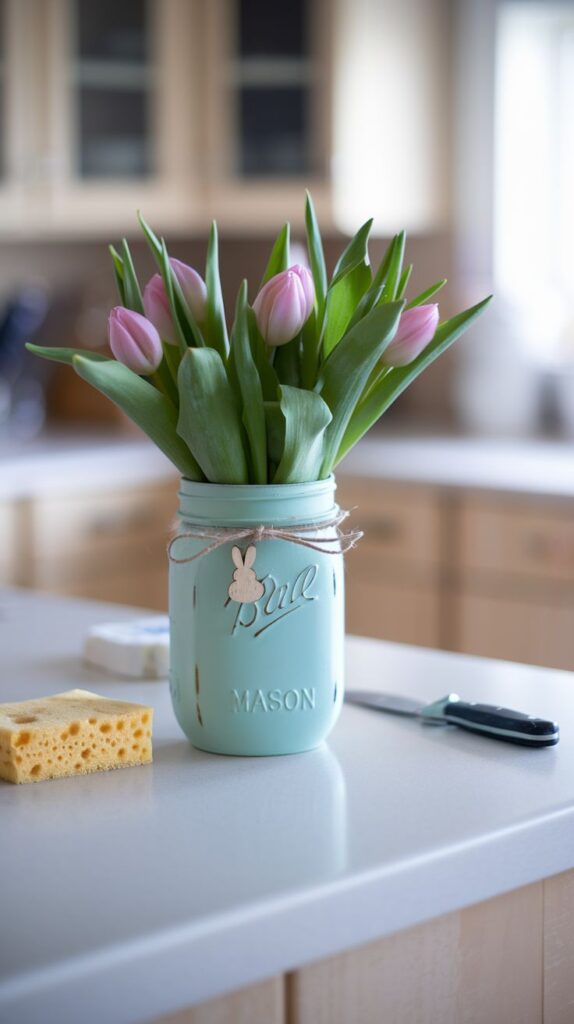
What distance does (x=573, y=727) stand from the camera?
128 centimetres

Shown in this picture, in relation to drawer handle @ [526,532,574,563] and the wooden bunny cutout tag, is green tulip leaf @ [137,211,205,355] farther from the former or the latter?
drawer handle @ [526,532,574,563]

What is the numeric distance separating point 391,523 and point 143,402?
205 centimetres

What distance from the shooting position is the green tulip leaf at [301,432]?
1.10 meters

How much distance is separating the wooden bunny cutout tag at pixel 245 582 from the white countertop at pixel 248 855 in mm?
132

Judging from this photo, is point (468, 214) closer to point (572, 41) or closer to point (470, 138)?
point (470, 138)

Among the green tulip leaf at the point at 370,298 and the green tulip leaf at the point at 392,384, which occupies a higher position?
the green tulip leaf at the point at 370,298

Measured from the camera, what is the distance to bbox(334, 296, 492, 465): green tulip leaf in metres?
1.20

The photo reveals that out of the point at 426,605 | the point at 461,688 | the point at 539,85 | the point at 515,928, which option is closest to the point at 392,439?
the point at 426,605

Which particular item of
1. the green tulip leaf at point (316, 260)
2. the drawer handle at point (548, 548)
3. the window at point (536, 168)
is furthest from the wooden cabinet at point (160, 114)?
the green tulip leaf at point (316, 260)

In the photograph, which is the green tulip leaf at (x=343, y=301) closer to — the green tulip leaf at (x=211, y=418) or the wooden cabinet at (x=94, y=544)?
the green tulip leaf at (x=211, y=418)

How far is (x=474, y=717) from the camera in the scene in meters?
1.25

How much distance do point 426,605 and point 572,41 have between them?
1551 millimetres

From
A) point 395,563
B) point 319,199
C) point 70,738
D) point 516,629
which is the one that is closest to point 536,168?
point 319,199

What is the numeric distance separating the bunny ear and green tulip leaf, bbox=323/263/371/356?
0.17 metres
